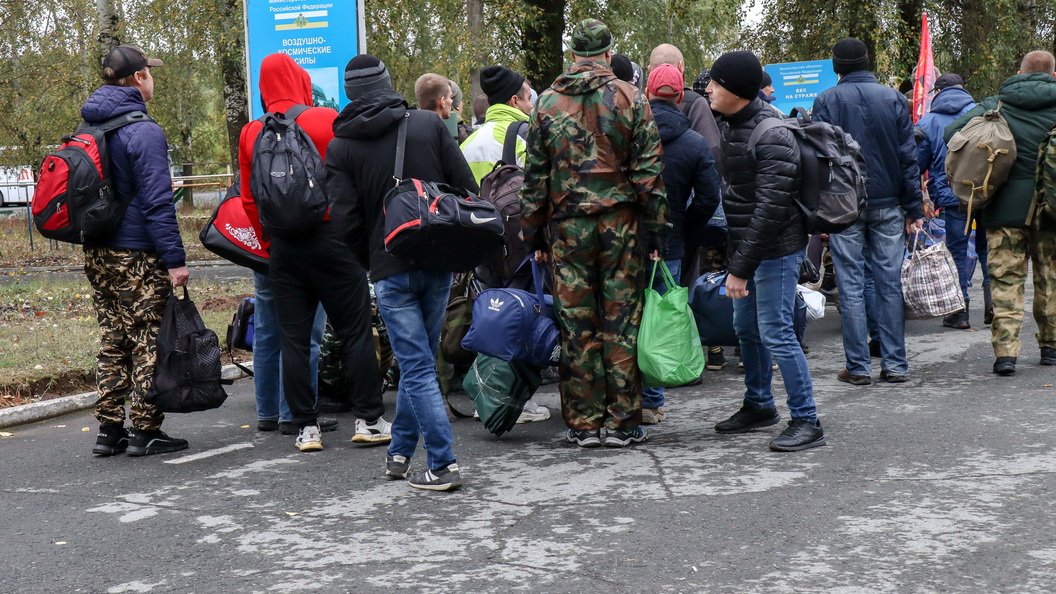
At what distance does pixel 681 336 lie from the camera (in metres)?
5.45

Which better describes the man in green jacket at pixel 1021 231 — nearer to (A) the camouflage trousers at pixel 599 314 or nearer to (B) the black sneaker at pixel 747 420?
(B) the black sneaker at pixel 747 420

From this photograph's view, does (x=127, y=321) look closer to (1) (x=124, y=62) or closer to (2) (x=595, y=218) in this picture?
(1) (x=124, y=62)

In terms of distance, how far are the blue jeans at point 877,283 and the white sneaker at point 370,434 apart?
3.20 meters

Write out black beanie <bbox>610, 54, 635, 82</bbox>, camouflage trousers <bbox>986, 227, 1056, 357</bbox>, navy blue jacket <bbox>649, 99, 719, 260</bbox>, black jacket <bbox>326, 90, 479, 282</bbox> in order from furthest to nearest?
1. camouflage trousers <bbox>986, 227, 1056, 357</bbox>
2. black beanie <bbox>610, 54, 635, 82</bbox>
3. navy blue jacket <bbox>649, 99, 719, 260</bbox>
4. black jacket <bbox>326, 90, 479, 282</bbox>

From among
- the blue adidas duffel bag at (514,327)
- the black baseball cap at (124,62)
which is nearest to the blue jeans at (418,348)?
the blue adidas duffel bag at (514,327)

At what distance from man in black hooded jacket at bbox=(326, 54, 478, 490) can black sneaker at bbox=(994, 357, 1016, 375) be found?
4.10 meters

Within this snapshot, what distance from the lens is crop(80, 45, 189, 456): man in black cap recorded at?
5.62 metres

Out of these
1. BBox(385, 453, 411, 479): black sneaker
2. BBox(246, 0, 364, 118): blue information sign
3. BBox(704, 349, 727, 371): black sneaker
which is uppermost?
BBox(246, 0, 364, 118): blue information sign

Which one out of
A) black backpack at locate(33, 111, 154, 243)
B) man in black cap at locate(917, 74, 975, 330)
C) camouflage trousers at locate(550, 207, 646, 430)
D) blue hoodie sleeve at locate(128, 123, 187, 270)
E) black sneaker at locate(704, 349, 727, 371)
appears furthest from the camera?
man in black cap at locate(917, 74, 975, 330)

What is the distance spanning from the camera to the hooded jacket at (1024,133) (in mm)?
7113

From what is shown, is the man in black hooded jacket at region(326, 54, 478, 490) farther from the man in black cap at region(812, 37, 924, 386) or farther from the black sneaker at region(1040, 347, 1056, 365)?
the black sneaker at region(1040, 347, 1056, 365)

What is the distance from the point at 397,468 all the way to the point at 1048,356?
4825 mm

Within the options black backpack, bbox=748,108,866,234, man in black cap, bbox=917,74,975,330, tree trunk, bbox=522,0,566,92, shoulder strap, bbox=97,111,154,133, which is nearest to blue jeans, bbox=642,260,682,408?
black backpack, bbox=748,108,866,234

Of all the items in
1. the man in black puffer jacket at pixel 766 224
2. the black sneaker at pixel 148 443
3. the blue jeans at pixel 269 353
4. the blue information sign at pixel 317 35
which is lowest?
the black sneaker at pixel 148 443
